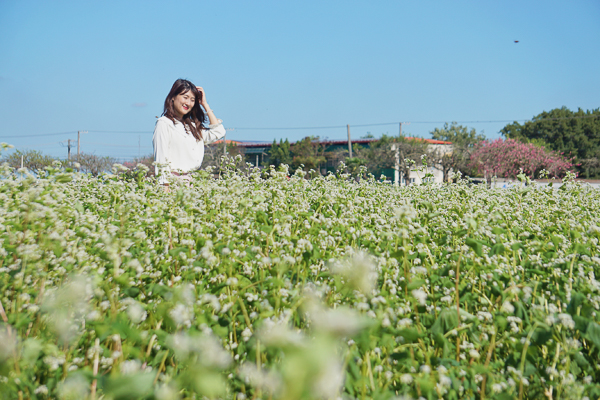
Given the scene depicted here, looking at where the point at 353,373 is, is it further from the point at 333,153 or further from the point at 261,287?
the point at 333,153

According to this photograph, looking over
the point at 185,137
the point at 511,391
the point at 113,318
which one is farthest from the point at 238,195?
the point at 511,391

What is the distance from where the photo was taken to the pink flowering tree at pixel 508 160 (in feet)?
104

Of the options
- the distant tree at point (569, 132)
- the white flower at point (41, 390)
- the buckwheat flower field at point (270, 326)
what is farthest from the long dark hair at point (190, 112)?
the distant tree at point (569, 132)

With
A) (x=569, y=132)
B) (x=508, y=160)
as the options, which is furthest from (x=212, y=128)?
(x=569, y=132)

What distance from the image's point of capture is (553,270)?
241 centimetres

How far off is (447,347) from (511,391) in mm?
279

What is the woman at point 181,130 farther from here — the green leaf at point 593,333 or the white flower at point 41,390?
the green leaf at point 593,333

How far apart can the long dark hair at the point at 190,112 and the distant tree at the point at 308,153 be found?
5040cm

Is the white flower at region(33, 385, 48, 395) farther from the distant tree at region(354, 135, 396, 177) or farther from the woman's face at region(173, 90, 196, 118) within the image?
the distant tree at region(354, 135, 396, 177)

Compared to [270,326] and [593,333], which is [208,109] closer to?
[270,326]

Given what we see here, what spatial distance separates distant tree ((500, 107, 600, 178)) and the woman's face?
6271cm

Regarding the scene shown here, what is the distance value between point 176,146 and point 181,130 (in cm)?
25

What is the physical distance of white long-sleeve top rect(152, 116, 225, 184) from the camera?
17.4ft

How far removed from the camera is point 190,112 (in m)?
5.84
